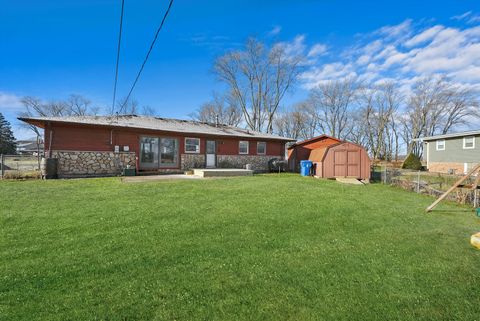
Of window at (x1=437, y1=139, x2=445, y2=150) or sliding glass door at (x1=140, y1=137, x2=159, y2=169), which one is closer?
sliding glass door at (x1=140, y1=137, x2=159, y2=169)

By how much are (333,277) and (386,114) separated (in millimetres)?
42591

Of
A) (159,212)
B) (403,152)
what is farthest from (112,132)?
(403,152)

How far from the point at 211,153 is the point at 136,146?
4.84 metres

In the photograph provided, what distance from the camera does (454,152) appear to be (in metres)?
19.5

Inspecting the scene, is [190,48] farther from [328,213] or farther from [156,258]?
[156,258]

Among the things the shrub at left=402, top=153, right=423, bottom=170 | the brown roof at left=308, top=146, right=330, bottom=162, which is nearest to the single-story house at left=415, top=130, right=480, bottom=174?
the shrub at left=402, top=153, right=423, bottom=170

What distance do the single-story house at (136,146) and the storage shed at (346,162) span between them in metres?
5.22

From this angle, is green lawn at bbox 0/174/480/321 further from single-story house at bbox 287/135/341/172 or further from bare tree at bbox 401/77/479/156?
bare tree at bbox 401/77/479/156

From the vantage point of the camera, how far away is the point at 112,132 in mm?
13156

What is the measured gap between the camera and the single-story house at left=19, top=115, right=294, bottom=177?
39.6 ft

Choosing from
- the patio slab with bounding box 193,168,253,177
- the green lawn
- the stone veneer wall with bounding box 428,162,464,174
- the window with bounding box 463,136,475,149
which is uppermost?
the window with bounding box 463,136,475,149

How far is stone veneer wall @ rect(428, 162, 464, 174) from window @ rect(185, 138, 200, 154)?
20.5 metres

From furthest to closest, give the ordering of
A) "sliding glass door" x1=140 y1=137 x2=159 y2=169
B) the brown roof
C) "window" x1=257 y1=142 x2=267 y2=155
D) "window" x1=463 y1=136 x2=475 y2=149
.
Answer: "window" x1=257 y1=142 x2=267 y2=155
"window" x1=463 y1=136 x2=475 y2=149
the brown roof
"sliding glass door" x1=140 y1=137 x2=159 y2=169

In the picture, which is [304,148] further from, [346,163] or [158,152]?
[158,152]
